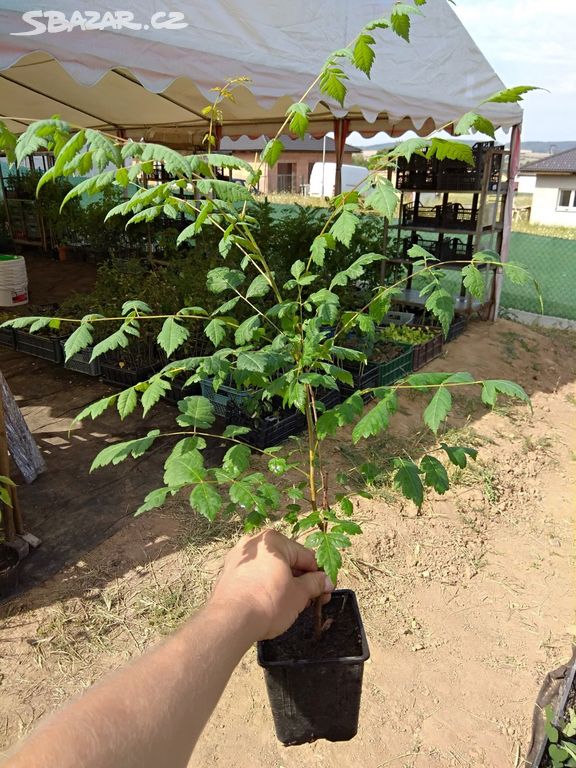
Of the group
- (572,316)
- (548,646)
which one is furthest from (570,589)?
(572,316)

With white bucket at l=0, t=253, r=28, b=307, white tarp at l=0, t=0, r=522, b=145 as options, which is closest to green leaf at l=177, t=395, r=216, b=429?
white tarp at l=0, t=0, r=522, b=145

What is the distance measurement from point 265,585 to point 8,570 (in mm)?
2263

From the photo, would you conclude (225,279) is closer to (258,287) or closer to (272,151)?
(258,287)

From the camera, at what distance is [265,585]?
134cm

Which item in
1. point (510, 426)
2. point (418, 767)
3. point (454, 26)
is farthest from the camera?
point (454, 26)

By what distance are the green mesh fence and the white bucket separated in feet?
27.0

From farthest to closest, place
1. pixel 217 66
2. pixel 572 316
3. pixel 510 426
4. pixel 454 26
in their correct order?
pixel 572 316, pixel 454 26, pixel 510 426, pixel 217 66

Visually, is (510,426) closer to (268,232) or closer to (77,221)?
(268,232)

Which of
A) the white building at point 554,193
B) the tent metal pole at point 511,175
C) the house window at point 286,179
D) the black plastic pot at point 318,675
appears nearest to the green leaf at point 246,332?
the black plastic pot at point 318,675

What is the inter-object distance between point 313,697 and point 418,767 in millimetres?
615

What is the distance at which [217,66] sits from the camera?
420cm

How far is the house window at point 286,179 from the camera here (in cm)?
4038

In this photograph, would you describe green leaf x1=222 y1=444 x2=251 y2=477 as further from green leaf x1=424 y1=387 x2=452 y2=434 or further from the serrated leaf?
the serrated leaf

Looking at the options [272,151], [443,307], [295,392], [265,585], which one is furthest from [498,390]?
[272,151]
